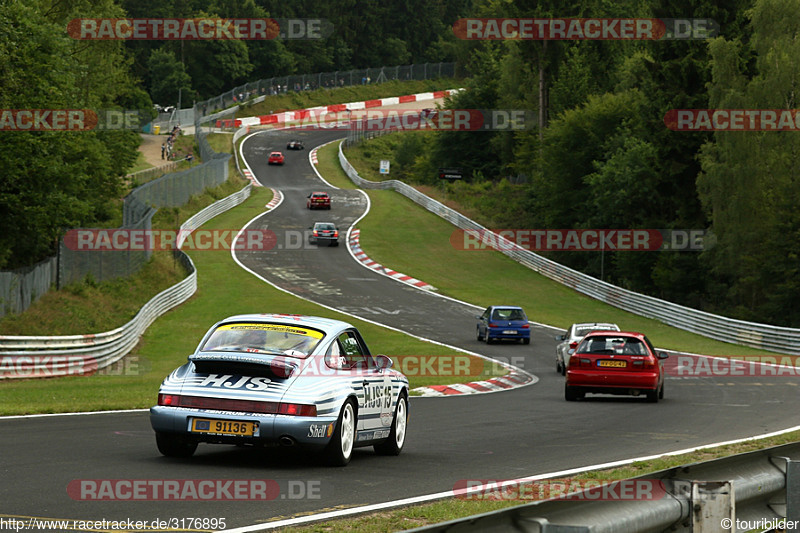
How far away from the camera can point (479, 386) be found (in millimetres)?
24672

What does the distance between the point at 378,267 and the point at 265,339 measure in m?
45.4

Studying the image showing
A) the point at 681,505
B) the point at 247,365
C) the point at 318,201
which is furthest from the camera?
the point at 318,201

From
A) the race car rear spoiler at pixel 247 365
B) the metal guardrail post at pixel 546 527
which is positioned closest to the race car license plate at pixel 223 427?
the race car rear spoiler at pixel 247 365

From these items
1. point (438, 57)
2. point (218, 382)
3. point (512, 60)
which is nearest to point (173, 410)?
point (218, 382)

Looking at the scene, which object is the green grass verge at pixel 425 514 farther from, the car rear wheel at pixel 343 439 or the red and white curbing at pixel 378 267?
the red and white curbing at pixel 378 267

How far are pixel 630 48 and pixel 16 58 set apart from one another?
6286cm

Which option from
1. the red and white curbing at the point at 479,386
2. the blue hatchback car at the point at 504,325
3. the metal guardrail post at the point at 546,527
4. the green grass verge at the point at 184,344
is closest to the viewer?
the metal guardrail post at the point at 546,527

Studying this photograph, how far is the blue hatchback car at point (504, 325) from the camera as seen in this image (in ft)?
122

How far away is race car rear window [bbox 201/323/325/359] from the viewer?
10.8 m

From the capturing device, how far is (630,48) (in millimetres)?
86625

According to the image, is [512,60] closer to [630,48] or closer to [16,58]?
[630,48]

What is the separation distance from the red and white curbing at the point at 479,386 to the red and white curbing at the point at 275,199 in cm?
4891

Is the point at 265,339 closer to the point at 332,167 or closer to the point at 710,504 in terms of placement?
the point at 710,504

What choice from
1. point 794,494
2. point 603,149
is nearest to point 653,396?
point 794,494
